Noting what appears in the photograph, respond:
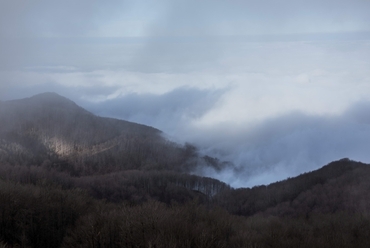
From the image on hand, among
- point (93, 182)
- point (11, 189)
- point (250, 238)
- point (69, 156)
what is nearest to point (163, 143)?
point (69, 156)

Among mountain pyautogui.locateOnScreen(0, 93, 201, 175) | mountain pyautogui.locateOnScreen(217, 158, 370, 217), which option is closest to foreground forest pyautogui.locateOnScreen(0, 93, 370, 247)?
mountain pyautogui.locateOnScreen(217, 158, 370, 217)

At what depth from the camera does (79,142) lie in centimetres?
11444

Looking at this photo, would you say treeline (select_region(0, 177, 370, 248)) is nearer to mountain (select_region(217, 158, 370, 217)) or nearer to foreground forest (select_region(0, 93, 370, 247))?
foreground forest (select_region(0, 93, 370, 247))

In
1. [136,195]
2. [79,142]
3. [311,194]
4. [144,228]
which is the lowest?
[144,228]

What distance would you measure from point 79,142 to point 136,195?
59.5 meters

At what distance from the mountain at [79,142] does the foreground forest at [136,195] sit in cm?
35

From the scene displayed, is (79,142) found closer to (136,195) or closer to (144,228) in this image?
(136,195)

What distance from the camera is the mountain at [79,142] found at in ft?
311

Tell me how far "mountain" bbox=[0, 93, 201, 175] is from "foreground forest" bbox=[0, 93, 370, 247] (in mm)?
348

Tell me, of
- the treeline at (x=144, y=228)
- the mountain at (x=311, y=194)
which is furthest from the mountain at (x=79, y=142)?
the treeline at (x=144, y=228)

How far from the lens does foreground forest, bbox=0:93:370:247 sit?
2002 centimetres

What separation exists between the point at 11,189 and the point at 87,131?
9390cm

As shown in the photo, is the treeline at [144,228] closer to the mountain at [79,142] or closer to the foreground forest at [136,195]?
the foreground forest at [136,195]

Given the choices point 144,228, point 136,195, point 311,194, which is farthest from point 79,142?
point 144,228
